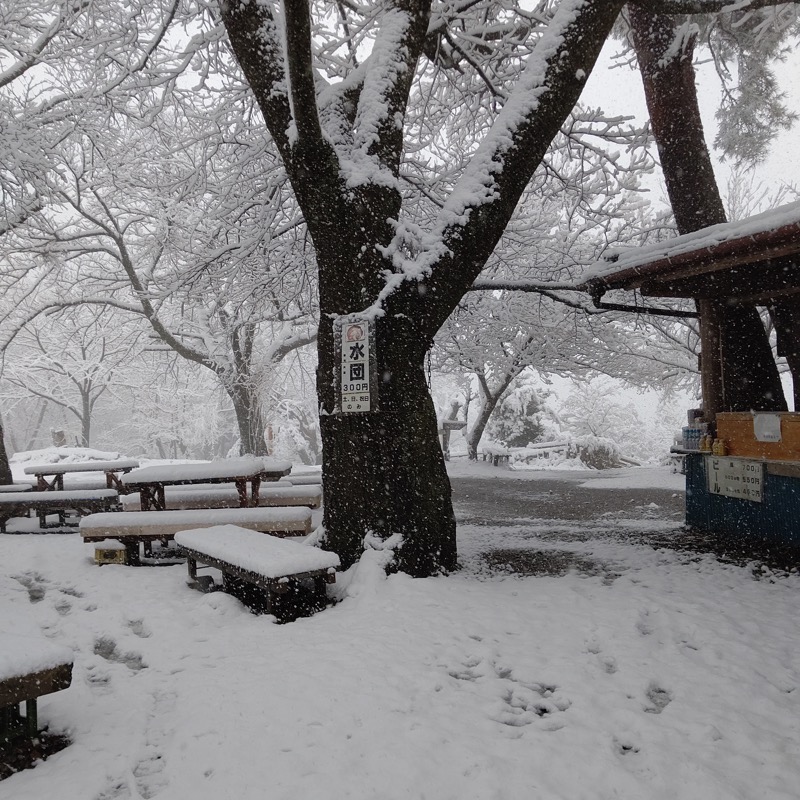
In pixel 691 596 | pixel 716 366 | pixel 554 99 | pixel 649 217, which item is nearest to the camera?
pixel 691 596

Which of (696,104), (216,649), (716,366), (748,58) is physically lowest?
(216,649)

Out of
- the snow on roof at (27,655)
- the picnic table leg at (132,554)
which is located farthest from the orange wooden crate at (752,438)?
the picnic table leg at (132,554)

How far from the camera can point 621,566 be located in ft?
19.4

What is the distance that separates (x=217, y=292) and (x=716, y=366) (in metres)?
8.20

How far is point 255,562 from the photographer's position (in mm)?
4590

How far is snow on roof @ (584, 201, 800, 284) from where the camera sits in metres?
4.98

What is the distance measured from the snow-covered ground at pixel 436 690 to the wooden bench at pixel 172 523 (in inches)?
35.1

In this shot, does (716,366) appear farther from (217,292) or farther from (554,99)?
(217,292)

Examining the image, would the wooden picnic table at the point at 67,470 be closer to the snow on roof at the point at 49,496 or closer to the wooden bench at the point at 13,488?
the wooden bench at the point at 13,488

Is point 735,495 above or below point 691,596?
above

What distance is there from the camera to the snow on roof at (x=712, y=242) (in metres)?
4.98

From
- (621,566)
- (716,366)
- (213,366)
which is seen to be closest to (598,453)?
(213,366)

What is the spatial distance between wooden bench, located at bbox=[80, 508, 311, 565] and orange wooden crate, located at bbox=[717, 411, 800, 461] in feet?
16.1

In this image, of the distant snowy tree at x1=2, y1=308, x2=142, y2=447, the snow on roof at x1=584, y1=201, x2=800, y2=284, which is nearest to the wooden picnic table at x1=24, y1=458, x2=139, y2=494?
the snow on roof at x1=584, y1=201, x2=800, y2=284
